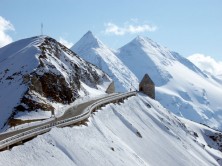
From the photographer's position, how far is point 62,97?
78.1m

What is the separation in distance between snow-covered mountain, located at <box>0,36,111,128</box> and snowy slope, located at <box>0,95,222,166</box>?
10.8 m

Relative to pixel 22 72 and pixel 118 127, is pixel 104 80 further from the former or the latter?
pixel 118 127

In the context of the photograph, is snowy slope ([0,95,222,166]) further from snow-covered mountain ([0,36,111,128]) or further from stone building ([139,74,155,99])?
snow-covered mountain ([0,36,111,128])

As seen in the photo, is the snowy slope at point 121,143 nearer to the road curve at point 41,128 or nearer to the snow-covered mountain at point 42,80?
the road curve at point 41,128

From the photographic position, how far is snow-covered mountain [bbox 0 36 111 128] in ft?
221

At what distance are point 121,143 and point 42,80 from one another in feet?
89.4

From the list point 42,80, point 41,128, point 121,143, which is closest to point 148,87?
point 42,80

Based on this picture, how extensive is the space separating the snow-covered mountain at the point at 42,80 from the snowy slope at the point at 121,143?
Answer: 10.8 m

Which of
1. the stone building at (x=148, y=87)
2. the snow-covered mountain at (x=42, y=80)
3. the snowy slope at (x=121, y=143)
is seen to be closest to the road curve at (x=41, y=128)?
the snowy slope at (x=121, y=143)

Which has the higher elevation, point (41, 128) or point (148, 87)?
point (148, 87)

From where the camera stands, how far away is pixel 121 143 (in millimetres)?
53375

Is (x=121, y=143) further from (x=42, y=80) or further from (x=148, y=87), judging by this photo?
(x=148, y=87)

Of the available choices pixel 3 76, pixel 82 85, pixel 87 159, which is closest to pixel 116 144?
pixel 87 159

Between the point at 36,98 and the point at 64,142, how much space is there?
28.2 metres
